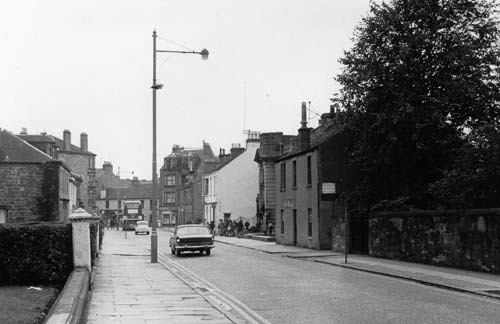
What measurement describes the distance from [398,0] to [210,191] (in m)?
47.7

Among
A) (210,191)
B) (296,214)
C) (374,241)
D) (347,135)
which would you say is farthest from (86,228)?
(210,191)

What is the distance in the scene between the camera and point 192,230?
3275 centimetres

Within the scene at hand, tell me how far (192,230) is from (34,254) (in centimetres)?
1707

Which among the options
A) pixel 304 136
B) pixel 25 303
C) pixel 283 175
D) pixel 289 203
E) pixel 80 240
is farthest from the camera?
pixel 283 175

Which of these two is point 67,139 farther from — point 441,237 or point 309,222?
point 441,237

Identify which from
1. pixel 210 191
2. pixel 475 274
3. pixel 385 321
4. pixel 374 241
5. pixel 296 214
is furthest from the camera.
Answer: pixel 210 191

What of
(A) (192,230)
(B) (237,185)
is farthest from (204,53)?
(B) (237,185)

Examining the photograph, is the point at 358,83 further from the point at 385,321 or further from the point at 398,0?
the point at 385,321

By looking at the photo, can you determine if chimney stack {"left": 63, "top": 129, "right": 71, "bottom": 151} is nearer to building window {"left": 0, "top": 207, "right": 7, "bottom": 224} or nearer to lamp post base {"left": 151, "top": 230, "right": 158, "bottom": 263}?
building window {"left": 0, "top": 207, "right": 7, "bottom": 224}

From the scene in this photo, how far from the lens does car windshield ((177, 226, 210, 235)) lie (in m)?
32.4

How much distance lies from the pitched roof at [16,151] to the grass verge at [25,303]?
24.9 meters

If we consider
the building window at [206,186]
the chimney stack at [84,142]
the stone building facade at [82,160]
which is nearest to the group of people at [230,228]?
the building window at [206,186]

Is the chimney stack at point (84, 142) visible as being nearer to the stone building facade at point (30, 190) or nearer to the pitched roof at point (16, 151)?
the pitched roof at point (16, 151)

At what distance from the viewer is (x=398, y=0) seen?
31.9 metres
